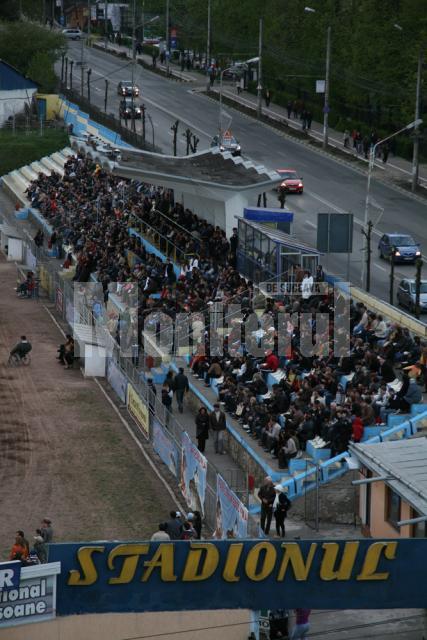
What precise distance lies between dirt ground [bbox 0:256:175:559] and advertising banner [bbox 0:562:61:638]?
32.2 ft

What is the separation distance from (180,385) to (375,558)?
1818 cm

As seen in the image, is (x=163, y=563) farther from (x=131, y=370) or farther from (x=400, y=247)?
(x=400, y=247)

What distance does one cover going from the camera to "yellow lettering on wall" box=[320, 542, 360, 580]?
23.1 meters

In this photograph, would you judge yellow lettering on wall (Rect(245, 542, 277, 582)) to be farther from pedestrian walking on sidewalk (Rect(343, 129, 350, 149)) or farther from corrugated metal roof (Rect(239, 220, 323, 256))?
pedestrian walking on sidewalk (Rect(343, 129, 350, 149))

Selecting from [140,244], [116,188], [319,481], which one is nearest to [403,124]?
[116,188]

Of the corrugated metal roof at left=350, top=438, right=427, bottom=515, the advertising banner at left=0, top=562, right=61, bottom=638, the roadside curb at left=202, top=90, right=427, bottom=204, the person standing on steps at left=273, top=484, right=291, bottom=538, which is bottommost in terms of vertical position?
the roadside curb at left=202, top=90, right=427, bottom=204

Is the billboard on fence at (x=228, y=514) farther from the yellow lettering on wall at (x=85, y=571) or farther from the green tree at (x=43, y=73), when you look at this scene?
the green tree at (x=43, y=73)

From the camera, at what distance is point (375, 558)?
23297mm

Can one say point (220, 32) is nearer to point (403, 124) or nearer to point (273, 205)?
point (403, 124)

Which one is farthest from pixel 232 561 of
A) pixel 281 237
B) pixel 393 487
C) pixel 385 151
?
pixel 385 151

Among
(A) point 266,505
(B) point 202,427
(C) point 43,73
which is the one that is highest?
(A) point 266,505

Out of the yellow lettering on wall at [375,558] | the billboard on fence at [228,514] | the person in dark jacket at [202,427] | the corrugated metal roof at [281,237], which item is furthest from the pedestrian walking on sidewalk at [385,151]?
the yellow lettering on wall at [375,558]

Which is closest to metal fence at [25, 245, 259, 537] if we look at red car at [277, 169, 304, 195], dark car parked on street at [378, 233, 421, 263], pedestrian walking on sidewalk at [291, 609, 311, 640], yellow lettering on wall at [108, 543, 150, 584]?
pedestrian walking on sidewalk at [291, 609, 311, 640]

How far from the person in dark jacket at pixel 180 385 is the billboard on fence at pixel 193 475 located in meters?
4.72
